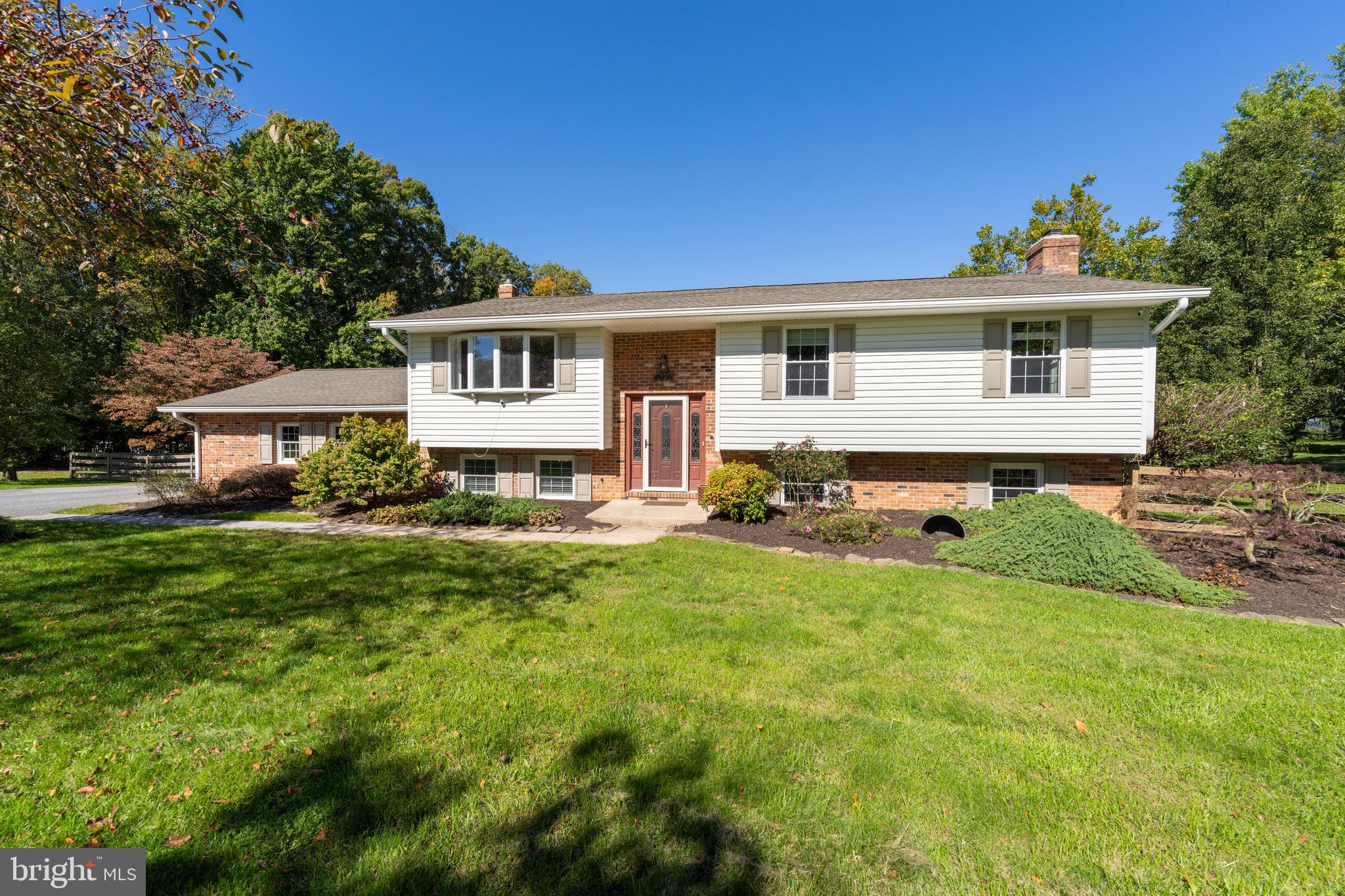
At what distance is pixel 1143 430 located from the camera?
884cm

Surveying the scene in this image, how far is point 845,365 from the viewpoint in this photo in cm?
1002

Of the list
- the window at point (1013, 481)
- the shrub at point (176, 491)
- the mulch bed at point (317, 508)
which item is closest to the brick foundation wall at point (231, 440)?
the shrub at point (176, 491)

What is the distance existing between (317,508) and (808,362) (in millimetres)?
11119

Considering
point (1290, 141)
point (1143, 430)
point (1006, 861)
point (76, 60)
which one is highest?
point (1290, 141)

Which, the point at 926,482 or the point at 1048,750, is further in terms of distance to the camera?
the point at 926,482

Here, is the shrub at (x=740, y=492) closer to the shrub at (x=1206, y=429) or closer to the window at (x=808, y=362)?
the window at (x=808, y=362)

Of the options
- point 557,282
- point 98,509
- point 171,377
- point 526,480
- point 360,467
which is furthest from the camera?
point 557,282

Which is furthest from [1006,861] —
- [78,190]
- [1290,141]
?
[1290,141]

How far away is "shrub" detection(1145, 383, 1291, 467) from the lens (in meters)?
10.5

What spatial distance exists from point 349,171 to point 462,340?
20077 mm

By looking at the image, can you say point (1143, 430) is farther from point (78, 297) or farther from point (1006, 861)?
point (78, 297)

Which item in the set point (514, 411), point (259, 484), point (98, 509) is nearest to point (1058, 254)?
point (514, 411)

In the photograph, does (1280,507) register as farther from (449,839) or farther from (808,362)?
(449,839)

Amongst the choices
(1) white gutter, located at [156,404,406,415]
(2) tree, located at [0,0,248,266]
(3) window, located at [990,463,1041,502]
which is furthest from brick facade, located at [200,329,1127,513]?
(2) tree, located at [0,0,248,266]
